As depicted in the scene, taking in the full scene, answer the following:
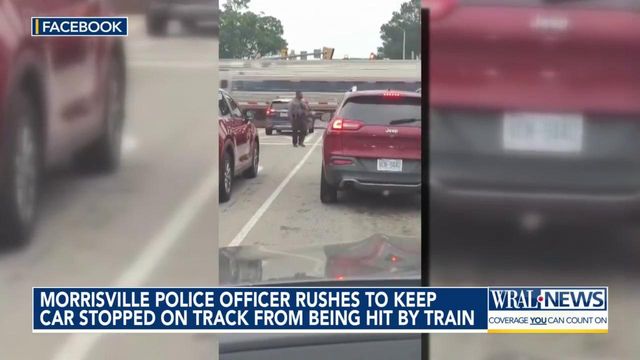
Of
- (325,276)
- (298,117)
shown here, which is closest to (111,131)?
(298,117)

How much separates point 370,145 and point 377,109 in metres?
0.11

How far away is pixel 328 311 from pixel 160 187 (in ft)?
1.94

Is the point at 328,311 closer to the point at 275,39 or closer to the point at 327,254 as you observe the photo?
the point at 327,254

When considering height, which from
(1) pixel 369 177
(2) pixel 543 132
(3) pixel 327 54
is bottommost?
(1) pixel 369 177

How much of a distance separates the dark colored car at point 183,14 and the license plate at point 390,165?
591 millimetres

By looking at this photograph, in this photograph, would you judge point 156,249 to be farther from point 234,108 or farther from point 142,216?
point 234,108

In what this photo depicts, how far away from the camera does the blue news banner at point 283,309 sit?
205cm

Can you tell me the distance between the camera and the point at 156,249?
2.07 metres

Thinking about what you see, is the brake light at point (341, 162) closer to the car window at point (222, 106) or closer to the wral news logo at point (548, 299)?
the car window at point (222, 106)

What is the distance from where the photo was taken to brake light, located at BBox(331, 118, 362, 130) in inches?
82.5

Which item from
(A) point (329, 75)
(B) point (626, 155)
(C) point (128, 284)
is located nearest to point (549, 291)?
(B) point (626, 155)

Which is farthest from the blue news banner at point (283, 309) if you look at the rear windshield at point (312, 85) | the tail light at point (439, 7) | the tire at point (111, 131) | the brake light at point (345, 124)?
the tail light at point (439, 7)

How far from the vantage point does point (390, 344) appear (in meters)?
2.17

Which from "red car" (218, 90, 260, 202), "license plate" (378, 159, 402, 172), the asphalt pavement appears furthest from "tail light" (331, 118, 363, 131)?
the asphalt pavement
